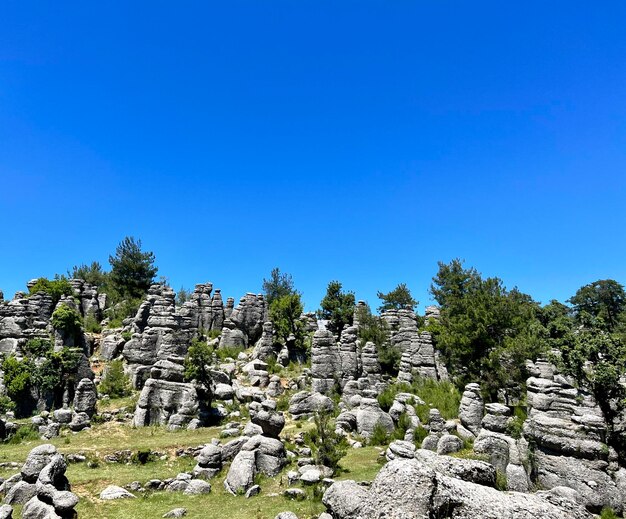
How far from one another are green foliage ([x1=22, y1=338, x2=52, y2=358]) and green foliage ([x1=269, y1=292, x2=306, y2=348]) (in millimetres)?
19684

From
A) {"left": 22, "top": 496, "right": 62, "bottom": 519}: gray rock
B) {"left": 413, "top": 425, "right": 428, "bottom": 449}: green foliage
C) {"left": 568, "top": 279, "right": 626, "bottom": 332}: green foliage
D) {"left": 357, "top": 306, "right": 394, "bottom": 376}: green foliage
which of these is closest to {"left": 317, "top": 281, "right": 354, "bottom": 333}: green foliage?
{"left": 357, "top": 306, "right": 394, "bottom": 376}: green foliage

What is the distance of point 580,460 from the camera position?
43.3ft

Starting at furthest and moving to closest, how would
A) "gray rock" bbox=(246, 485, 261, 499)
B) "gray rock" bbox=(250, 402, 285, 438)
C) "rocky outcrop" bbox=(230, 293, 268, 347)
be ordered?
"rocky outcrop" bbox=(230, 293, 268, 347), "gray rock" bbox=(250, 402, 285, 438), "gray rock" bbox=(246, 485, 261, 499)

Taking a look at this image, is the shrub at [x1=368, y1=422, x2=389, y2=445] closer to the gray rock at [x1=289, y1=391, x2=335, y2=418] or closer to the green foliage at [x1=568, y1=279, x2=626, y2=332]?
the gray rock at [x1=289, y1=391, x2=335, y2=418]

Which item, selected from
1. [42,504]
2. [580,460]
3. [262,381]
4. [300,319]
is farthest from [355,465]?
[300,319]

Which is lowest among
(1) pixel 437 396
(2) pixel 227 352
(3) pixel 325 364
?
(1) pixel 437 396

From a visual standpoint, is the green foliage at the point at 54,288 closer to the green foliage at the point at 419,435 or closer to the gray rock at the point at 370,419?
the gray rock at the point at 370,419

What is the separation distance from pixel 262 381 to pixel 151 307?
41.4 ft

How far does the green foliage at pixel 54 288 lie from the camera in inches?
1677

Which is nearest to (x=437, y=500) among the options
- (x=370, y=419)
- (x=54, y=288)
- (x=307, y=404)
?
(x=370, y=419)

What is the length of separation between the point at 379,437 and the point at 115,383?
2134 centimetres

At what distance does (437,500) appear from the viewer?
6312mm

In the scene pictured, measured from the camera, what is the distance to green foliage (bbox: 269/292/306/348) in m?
40.3

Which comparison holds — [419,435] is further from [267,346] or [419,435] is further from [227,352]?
[227,352]
